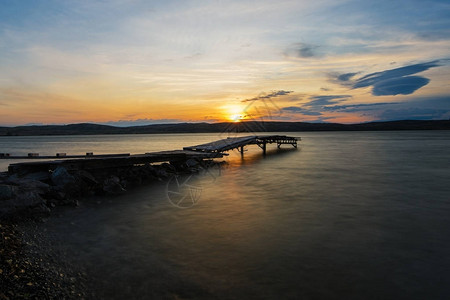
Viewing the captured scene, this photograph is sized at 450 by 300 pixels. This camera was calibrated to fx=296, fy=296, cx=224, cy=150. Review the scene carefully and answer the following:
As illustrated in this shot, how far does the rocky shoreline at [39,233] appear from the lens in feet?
20.7

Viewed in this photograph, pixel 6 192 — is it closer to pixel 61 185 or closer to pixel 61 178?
pixel 61 185

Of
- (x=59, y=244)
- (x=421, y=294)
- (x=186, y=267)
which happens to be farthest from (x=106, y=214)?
(x=421, y=294)

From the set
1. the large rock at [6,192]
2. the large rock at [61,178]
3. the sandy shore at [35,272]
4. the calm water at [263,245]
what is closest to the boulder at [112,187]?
the calm water at [263,245]

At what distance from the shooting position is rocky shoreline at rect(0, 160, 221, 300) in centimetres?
630

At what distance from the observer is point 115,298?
6.49 metres

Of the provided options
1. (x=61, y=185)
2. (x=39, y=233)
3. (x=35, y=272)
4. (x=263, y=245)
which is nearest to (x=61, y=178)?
(x=61, y=185)

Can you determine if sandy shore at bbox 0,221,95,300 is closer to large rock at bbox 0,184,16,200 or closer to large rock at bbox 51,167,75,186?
large rock at bbox 0,184,16,200

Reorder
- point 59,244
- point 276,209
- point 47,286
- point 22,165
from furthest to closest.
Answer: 1. point 22,165
2. point 276,209
3. point 59,244
4. point 47,286

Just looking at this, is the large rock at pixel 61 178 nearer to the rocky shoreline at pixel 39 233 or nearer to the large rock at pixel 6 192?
the rocky shoreline at pixel 39 233

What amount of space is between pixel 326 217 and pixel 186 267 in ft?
25.2

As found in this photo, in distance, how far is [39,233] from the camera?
1036cm

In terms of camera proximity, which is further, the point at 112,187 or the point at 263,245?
the point at 112,187

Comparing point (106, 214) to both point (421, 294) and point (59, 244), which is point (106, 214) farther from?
point (421, 294)

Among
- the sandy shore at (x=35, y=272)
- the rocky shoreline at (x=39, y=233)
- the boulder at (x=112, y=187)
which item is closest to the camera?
the sandy shore at (x=35, y=272)
